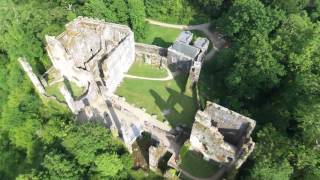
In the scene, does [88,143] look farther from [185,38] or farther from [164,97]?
[185,38]

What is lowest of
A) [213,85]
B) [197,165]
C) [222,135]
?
[197,165]

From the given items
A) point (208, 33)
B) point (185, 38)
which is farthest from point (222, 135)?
point (208, 33)

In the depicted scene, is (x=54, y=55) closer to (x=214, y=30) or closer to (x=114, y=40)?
(x=114, y=40)

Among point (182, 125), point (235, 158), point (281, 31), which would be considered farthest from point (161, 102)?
point (281, 31)

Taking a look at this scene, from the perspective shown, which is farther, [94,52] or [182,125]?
[94,52]

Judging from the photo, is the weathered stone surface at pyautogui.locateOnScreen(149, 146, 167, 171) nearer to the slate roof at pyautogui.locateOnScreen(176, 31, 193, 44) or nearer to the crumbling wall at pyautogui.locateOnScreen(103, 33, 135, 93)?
the crumbling wall at pyautogui.locateOnScreen(103, 33, 135, 93)

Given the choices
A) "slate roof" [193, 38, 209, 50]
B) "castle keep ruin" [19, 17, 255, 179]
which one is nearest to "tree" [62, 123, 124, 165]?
"castle keep ruin" [19, 17, 255, 179]
